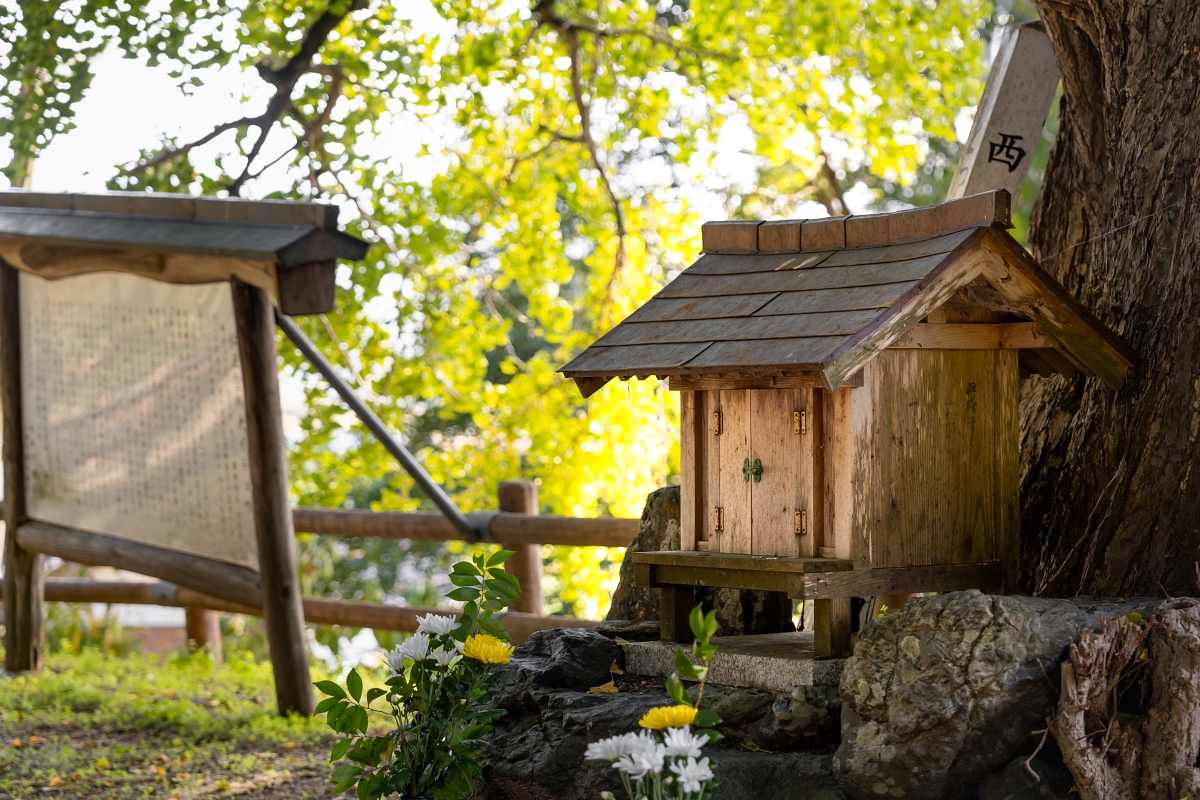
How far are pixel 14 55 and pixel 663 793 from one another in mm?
5375

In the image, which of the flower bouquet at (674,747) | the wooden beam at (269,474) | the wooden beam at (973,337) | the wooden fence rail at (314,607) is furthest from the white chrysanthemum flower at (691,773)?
the wooden beam at (269,474)

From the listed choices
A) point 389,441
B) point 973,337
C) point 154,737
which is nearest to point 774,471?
point 973,337

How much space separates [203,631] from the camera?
26.8ft

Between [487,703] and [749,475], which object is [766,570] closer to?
[749,475]

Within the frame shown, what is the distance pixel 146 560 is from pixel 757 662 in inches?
173

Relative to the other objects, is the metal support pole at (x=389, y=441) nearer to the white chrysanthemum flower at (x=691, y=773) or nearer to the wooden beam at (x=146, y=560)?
the wooden beam at (x=146, y=560)

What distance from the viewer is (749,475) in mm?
3021

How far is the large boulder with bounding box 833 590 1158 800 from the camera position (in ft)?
8.17

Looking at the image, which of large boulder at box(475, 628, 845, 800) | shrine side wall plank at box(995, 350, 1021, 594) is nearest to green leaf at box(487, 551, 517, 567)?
large boulder at box(475, 628, 845, 800)

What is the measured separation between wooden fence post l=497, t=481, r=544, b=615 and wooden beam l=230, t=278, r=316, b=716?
1412mm

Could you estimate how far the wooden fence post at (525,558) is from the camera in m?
6.66

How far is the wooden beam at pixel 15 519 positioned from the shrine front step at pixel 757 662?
4.99 m

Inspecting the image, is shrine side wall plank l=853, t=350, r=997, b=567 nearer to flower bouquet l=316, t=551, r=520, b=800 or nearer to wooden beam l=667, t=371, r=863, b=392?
wooden beam l=667, t=371, r=863, b=392

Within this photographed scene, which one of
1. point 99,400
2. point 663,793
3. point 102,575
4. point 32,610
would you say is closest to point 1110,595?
point 663,793
